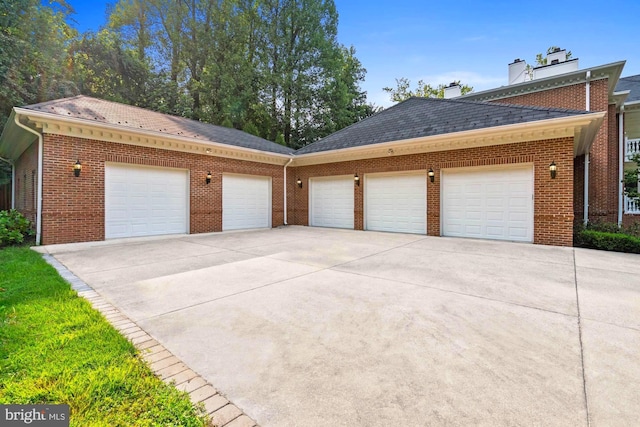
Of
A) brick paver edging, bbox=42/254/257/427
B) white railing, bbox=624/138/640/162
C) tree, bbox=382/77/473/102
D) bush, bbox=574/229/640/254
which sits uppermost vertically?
tree, bbox=382/77/473/102

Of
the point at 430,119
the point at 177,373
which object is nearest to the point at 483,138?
the point at 430,119

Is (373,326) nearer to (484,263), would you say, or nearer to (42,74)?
(484,263)

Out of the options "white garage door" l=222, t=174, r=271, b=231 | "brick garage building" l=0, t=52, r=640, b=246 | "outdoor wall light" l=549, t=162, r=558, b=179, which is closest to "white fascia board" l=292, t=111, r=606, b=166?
"brick garage building" l=0, t=52, r=640, b=246

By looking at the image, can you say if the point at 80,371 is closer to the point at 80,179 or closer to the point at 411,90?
the point at 80,179

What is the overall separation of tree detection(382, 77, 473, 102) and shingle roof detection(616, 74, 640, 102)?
11.3 meters

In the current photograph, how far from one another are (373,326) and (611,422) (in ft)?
5.34

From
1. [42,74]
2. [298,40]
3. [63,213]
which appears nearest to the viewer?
[63,213]

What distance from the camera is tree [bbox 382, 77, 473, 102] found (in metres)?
25.0

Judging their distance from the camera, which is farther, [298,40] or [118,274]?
[298,40]

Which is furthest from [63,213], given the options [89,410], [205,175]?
[89,410]

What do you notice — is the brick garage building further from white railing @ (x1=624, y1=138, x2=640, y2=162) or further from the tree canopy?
the tree canopy

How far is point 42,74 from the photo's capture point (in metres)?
14.8

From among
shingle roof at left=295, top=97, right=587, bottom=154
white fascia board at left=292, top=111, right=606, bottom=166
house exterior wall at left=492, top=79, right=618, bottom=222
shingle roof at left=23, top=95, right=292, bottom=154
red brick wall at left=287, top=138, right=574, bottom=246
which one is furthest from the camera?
house exterior wall at left=492, top=79, right=618, bottom=222

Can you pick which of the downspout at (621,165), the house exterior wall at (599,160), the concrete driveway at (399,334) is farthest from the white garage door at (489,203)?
the downspout at (621,165)
